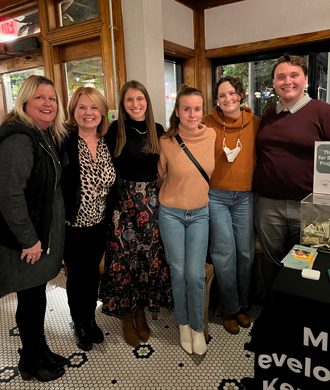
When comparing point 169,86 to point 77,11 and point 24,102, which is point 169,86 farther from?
point 24,102

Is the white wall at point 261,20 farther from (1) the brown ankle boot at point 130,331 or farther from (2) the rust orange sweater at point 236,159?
(1) the brown ankle boot at point 130,331

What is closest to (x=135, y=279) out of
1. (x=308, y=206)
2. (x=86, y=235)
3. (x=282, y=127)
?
(x=86, y=235)

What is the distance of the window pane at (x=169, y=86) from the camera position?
348cm

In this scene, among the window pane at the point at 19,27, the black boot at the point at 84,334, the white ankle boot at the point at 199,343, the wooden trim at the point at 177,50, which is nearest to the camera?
the white ankle boot at the point at 199,343

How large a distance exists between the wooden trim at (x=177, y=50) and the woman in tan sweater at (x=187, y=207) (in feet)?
5.22

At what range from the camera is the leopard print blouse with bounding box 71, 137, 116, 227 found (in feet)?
5.65

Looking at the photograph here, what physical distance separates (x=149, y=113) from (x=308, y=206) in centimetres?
98

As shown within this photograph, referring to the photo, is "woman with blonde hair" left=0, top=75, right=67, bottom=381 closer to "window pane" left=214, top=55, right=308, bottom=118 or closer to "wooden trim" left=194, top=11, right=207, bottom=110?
"wooden trim" left=194, top=11, right=207, bottom=110

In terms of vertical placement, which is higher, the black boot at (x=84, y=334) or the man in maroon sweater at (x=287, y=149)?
the man in maroon sweater at (x=287, y=149)

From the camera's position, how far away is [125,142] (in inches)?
70.7

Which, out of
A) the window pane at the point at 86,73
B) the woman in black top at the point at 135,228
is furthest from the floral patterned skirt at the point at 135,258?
the window pane at the point at 86,73

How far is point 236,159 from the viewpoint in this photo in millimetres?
1869

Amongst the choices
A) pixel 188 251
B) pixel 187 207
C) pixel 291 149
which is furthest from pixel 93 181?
pixel 291 149

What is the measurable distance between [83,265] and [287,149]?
1320 mm
